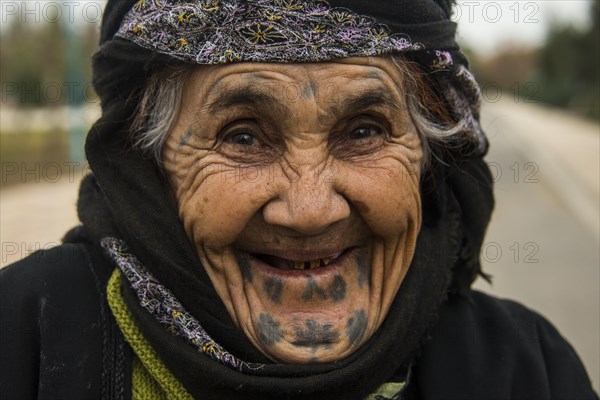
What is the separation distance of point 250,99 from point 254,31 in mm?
159

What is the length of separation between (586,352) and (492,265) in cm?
201

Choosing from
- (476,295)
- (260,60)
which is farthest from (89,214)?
(476,295)

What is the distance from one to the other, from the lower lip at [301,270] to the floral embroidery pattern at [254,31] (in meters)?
0.50

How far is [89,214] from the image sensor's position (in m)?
1.78

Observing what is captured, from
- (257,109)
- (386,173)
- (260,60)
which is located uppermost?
(260,60)

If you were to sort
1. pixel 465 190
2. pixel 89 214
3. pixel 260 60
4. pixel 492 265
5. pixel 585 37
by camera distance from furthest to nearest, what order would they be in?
pixel 585 37, pixel 492 265, pixel 465 190, pixel 89 214, pixel 260 60

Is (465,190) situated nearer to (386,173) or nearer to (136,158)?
(386,173)

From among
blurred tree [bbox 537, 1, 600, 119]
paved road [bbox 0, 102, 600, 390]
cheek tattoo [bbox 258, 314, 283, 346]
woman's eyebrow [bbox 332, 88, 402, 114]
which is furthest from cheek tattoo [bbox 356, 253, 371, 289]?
blurred tree [bbox 537, 1, 600, 119]

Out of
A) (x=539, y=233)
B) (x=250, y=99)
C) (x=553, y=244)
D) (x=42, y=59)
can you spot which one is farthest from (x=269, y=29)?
(x=42, y=59)

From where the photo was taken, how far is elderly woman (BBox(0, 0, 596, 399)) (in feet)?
5.06

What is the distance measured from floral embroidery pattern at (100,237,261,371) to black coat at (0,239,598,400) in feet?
0.43

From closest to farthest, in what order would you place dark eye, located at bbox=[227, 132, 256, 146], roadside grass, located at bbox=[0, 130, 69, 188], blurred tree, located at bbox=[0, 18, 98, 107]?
dark eye, located at bbox=[227, 132, 256, 146] → roadside grass, located at bbox=[0, 130, 69, 188] → blurred tree, located at bbox=[0, 18, 98, 107]

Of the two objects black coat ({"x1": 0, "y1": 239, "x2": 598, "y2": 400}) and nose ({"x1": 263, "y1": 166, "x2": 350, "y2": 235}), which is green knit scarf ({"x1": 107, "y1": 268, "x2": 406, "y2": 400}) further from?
nose ({"x1": 263, "y1": 166, "x2": 350, "y2": 235})

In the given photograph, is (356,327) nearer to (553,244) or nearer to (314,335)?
(314,335)
